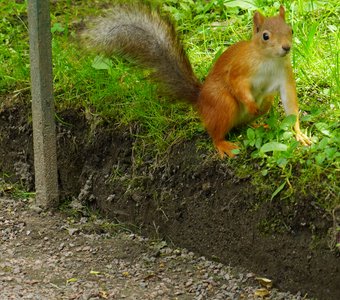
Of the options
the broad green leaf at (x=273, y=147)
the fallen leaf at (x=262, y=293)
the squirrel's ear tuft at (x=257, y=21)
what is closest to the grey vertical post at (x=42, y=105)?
the squirrel's ear tuft at (x=257, y=21)

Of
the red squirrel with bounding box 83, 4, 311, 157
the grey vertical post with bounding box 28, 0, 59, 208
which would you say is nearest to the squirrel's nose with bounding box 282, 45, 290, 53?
the red squirrel with bounding box 83, 4, 311, 157

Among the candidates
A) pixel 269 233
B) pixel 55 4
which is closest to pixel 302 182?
pixel 269 233

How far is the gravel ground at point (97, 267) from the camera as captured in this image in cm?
358

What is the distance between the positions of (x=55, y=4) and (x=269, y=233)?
2683mm

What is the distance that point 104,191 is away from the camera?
4297 mm

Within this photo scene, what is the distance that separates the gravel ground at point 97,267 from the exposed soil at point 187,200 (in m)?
0.09

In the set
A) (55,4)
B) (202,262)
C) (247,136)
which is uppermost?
(55,4)

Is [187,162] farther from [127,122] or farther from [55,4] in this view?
[55,4]

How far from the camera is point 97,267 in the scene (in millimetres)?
3826

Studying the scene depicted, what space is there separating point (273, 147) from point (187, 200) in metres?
0.55

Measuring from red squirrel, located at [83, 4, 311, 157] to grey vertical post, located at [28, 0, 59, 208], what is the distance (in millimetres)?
214

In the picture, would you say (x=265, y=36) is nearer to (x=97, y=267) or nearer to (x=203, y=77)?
(x=203, y=77)

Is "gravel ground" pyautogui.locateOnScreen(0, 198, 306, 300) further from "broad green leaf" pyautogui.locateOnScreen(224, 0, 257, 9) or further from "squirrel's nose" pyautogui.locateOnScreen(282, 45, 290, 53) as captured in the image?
"broad green leaf" pyautogui.locateOnScreen(224, 0, 257, 9)

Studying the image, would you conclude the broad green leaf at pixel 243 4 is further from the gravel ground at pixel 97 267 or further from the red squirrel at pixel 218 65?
the gravel ground at pixel 97 267
